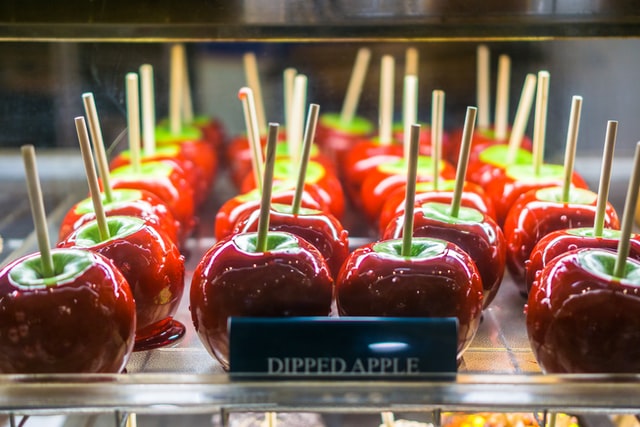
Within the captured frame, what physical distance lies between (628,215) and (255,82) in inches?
37.8

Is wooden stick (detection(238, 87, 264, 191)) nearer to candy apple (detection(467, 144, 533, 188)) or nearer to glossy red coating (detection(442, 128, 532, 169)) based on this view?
candy apple (detection(467, 144, 533, 188))

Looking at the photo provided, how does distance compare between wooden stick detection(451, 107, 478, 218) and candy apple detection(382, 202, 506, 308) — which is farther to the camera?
candy apple detection(382, 202, 506, 308)

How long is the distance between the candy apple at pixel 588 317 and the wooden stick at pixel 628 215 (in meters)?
0.01

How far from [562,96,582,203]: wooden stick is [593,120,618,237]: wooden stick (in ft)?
0.35

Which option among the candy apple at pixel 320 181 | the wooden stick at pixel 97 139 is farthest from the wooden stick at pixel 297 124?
the wooden stick at pixel 97 139

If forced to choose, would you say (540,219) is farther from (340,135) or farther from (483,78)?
(340,135)

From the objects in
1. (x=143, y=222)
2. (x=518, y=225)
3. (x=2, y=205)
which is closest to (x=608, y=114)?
(x=518, y=225)

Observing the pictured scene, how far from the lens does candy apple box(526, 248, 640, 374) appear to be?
772 millimetres

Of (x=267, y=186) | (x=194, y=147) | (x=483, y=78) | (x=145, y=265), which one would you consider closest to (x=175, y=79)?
(x=194, y=147)

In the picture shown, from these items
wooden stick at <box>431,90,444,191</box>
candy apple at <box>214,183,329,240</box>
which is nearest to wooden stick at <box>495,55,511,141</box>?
wooden stick at <box>431,90,444,191</box>

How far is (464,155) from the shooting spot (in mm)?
936

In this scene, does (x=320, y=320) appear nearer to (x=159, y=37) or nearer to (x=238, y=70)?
(x=159, y=37)

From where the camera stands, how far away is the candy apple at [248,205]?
1.12m

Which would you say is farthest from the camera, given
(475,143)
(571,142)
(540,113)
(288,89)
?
(475,143)
